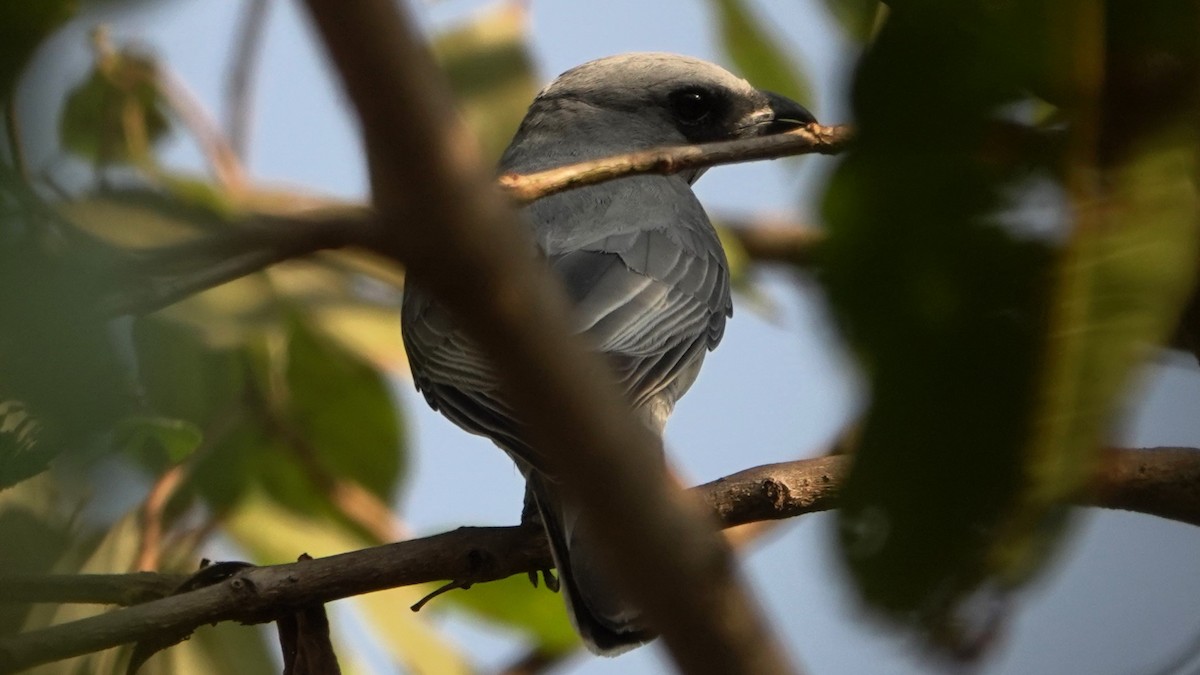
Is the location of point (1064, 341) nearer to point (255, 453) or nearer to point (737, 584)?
point (737, 584)

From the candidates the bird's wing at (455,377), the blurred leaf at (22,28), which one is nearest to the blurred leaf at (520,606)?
the bird's wing at (455,377)

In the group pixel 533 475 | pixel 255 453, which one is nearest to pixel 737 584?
pixel 533 475

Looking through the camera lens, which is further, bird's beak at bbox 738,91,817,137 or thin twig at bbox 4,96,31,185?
bird's beak at bbox 738,91,817,137

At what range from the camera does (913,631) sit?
120 cm

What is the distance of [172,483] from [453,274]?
3446 millimetres

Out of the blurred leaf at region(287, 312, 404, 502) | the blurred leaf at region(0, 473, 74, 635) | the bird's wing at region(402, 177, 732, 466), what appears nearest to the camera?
the blurred leaf at region(0, 473, 74, 635)

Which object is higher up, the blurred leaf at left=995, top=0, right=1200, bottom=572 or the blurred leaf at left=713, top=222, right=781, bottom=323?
the blurred leaf at left=995, top=0, right=1200, bottom=572

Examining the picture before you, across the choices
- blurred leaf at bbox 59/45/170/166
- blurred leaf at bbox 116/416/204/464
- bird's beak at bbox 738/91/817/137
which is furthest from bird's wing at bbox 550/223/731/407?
Result: blurred leaf at bbox 59/45/170/166

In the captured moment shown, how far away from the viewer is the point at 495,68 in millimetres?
5352

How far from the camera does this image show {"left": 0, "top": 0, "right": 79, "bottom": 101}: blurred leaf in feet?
4.67

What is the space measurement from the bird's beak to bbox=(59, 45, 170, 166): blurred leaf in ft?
6.80

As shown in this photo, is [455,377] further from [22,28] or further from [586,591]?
[22,28]

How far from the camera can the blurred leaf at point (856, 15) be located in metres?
1.64

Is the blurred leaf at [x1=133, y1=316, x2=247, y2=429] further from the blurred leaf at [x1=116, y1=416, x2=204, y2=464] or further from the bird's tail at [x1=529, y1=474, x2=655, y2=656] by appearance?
the bird's tail at [x1=529, y1=474, x2=655, y2=656]
